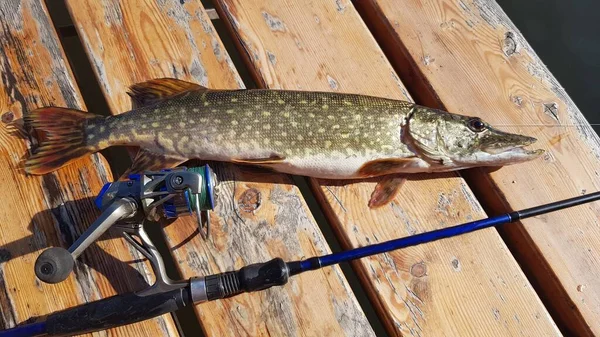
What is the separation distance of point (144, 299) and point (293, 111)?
1046mm

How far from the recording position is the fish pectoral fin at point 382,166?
2408 mm

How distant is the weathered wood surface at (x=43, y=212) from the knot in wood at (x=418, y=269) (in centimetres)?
107

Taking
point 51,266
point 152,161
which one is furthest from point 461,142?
point 51,266

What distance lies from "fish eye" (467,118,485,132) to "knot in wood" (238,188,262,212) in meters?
1.09

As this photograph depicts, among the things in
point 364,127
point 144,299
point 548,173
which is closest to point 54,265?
point 144,299

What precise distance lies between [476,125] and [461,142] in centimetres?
12

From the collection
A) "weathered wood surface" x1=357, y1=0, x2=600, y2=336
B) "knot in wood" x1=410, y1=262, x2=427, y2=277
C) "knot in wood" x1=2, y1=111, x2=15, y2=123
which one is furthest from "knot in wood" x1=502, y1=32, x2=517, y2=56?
"knot in wood" x1=2, y1=111, x2=15, y2=123

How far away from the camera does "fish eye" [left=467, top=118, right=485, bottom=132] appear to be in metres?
2.51

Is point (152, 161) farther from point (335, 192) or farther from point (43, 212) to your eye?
point (335, 192)

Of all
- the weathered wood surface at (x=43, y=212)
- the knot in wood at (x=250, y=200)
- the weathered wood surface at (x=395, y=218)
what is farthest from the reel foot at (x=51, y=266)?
the weathered wood surface at (x=395, y=218)

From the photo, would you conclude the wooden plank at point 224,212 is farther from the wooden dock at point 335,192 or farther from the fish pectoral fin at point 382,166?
the fish pectoral fin at point 382,166

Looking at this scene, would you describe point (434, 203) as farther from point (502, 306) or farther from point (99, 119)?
point (99, 119)

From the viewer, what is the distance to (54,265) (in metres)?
1.81

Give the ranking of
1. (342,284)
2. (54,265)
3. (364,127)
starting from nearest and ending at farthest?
(54,265), (342,284), (364,127)
